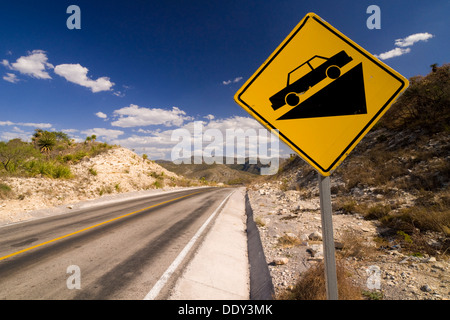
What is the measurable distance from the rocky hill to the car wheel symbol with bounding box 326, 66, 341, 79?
40.4 feet

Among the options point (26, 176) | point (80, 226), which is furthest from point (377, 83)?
point (26, 176)

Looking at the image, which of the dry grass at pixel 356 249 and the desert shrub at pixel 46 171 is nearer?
the dry grass at pixel 356 249

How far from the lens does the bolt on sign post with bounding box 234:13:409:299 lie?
166 cm

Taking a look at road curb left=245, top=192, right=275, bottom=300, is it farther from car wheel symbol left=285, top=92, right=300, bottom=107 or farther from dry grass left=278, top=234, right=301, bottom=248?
car wheel symbol left=285, top=92, right=300, bottom=107

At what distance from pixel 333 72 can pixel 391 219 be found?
5983 millimetres

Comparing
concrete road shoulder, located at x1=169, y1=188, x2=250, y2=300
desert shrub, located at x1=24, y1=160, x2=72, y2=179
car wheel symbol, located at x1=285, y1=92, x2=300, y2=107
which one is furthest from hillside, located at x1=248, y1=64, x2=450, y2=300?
desert shrub, located at x1=24, y1=160, x2=72, y2=179

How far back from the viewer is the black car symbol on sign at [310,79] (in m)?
1.73

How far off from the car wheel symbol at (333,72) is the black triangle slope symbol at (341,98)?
1.5 inches

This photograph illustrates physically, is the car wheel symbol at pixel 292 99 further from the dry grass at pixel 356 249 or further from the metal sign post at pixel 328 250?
the dry grass at pixel 356 249

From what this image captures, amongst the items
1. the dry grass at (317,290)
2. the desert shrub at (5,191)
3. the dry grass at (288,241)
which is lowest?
the dry grass at (288,241)

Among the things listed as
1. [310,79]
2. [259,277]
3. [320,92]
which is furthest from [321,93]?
[259,277]

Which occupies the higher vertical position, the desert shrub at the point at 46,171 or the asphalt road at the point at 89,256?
the desert shrub at the point at 46,171

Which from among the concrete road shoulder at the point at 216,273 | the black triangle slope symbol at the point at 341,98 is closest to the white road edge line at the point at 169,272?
the concrete road shoulder at the point at 216,273
